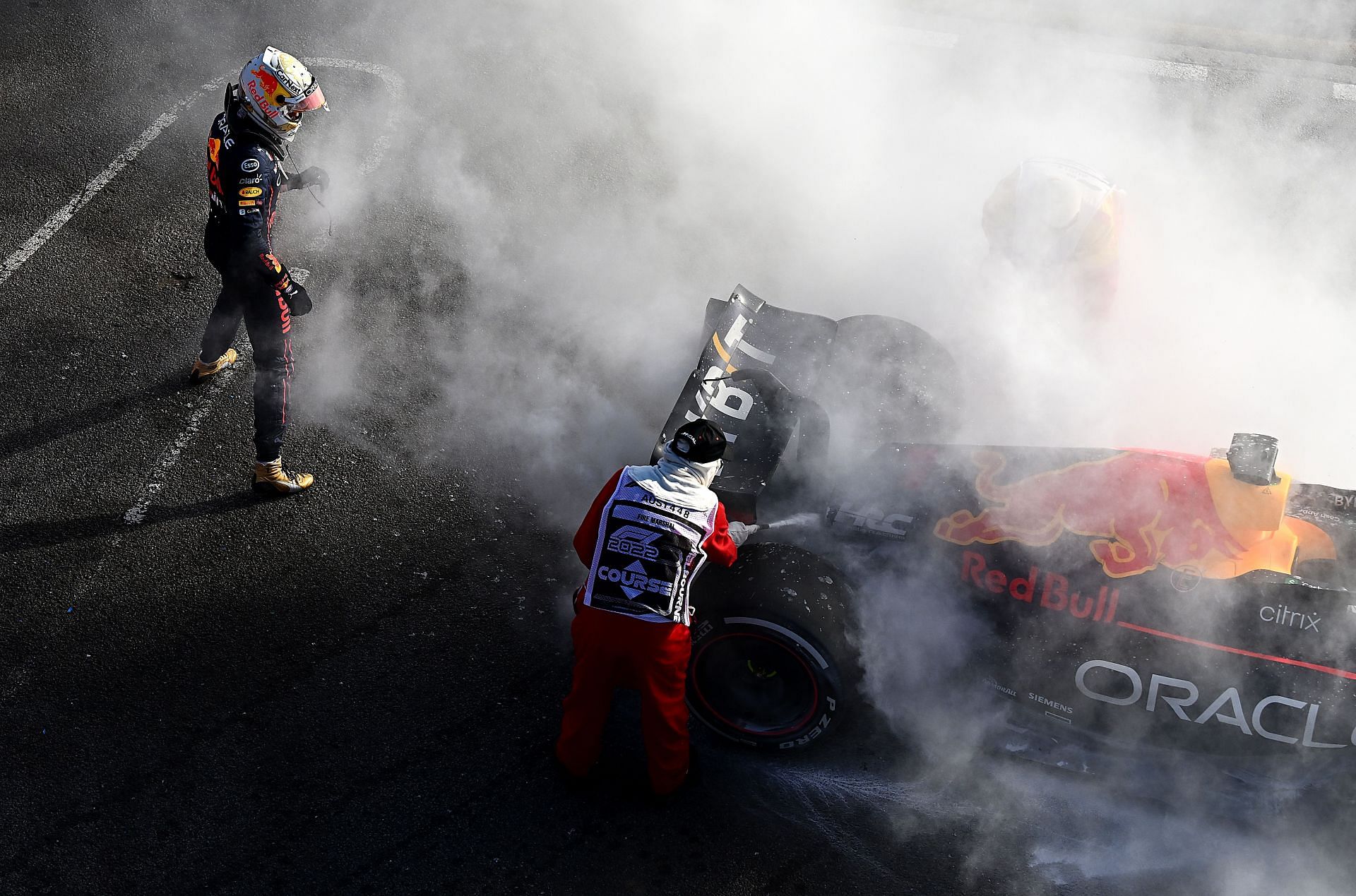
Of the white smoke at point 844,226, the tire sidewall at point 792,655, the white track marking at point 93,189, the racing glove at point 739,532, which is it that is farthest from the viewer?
the white track marking at point 93,189

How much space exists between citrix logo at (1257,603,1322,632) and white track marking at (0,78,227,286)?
255 inches

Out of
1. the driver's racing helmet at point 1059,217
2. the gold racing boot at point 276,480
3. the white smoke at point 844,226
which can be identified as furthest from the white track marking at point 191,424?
the driver's racing helmet at point 1059,217

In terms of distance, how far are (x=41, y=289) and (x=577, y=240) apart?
3073mm

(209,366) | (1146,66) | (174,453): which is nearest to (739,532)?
(174,453)

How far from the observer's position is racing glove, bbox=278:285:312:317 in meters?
4.93

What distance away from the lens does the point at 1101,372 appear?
17.3 feet

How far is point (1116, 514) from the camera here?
3883 millimetres

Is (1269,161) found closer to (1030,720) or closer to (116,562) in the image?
(1030,720)

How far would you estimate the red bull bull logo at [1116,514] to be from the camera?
3.78 meters

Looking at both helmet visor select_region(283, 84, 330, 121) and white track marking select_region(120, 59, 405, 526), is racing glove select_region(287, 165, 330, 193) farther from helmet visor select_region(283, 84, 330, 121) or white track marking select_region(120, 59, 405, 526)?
white track marking select_region(120, 59, 405, 526)

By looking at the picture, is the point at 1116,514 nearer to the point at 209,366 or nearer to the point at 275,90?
the point at 275,90

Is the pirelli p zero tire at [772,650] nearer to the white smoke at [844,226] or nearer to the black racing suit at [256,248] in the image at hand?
the white smoke at [844,226]

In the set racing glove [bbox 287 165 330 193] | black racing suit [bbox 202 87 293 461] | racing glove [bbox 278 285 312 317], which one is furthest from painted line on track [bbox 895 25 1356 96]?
racing glove [bbox 278 285 312 317]

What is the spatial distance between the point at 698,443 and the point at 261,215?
2.46 metres
